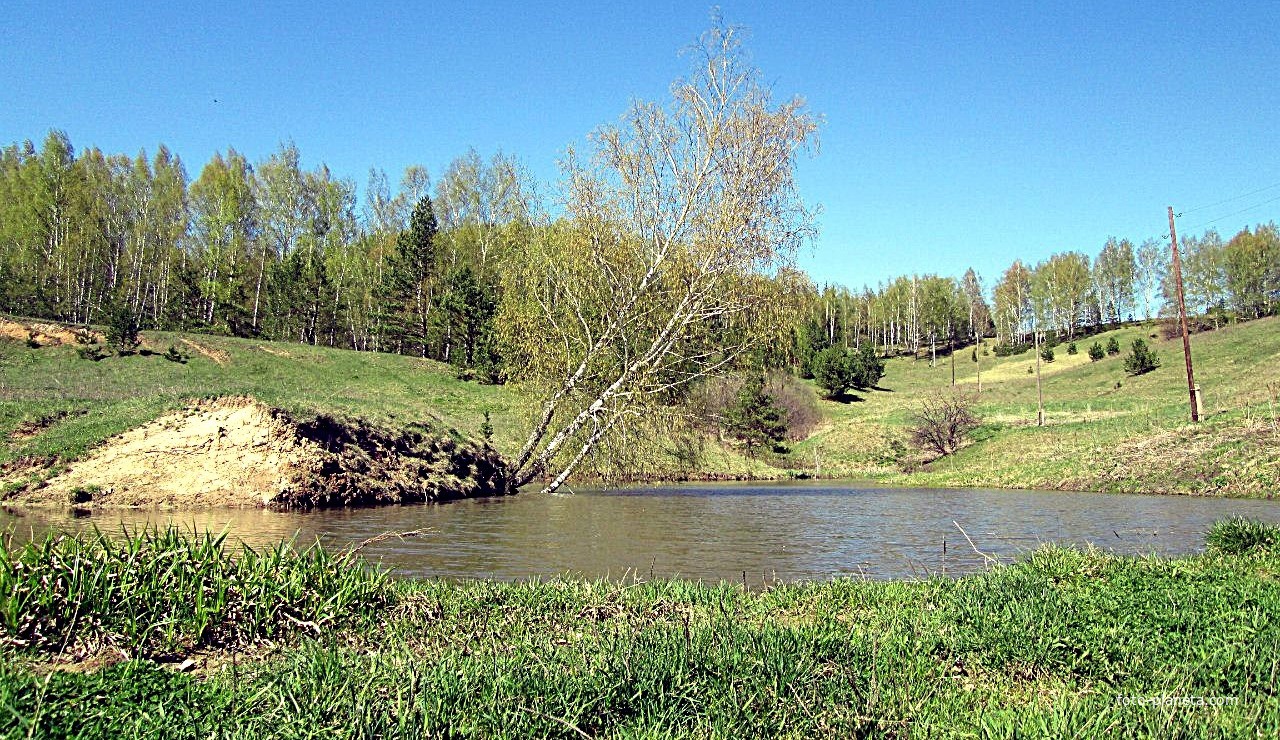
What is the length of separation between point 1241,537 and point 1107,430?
96.6ft

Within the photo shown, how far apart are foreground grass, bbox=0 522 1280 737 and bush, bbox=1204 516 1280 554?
2.77 metres

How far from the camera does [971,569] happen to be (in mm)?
10547

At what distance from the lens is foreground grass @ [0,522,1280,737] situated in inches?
156

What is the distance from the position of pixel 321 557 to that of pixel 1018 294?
118483 mm

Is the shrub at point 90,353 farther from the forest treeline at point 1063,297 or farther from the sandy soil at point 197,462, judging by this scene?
the forest treeline at point 1063,297

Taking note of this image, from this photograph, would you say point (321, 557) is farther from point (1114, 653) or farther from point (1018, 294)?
point (1018, 294)

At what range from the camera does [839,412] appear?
219ft

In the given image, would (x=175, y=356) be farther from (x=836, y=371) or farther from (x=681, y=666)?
(x=836, y=371)

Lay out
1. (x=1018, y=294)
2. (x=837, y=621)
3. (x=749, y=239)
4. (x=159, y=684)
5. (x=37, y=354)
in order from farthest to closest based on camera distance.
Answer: (x=1018, y=294) < (x=37, y=354) < (x=749, y=239) < (x=837, y=621) < (x=159, y=684)

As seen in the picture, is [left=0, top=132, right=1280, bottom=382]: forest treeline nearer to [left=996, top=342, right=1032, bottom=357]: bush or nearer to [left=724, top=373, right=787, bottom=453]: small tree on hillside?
[left=724, top=373, right=787, bottom=453]: small tree on hillside

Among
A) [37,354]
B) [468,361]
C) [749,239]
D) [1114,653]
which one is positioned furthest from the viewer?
[468,361]

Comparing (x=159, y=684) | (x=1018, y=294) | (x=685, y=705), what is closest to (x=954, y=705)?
(x=685, y=705)

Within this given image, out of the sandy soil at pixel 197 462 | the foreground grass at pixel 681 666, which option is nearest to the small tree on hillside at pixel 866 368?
the sandy soil at pixel 197 462

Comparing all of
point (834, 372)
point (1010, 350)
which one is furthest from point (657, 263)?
point (1010, 350)
